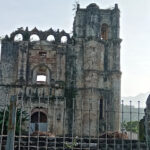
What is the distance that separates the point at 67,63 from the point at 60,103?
3.34 m

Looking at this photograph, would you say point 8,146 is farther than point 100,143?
No

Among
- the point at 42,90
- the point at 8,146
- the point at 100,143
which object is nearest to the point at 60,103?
the point at 42,90

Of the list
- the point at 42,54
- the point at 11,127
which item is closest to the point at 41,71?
the point at 42,54

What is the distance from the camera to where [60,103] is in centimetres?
2612

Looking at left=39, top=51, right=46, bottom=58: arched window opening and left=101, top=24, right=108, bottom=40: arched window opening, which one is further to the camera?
left=101, top=24, right=108, bottom=40: arched window opening

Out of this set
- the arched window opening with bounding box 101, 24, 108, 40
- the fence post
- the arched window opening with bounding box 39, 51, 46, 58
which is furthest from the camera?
the arched window opening with bounding box 101, 24, 108, 40

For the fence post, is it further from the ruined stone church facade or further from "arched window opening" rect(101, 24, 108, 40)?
"arched window opening" rect(101, 24, 108, 40)

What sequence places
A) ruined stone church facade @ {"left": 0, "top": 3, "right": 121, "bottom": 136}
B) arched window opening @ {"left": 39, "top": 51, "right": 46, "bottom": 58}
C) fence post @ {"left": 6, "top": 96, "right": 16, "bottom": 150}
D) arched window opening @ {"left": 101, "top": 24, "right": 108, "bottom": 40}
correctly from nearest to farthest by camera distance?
fence post @ {"left": 6, "top": 96, "right": 16, "bottom": 150}, ruined stone church facade @ {"left": 0, "top": 3, "right": 121, "bottom": 136}, arched window opening @ {"left": 39, "top": 51, "right": 46, "bottom": 58}, arched window opening @ {"left": 101, "top": 24, "right": 108, "bottom": 40}

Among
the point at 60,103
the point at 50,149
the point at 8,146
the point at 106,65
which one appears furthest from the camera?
the point at 106,65

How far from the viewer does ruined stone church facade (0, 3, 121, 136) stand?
26109 millimetres

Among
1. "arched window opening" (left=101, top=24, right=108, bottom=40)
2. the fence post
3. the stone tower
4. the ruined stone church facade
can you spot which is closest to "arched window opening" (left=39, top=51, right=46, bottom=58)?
the ruined stone church facade

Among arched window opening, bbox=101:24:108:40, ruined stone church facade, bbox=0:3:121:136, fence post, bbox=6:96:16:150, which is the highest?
arched window opening, bbox=101:24:108:40

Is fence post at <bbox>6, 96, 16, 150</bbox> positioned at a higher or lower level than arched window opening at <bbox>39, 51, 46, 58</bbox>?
lower

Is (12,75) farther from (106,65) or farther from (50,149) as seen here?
(50,149)
